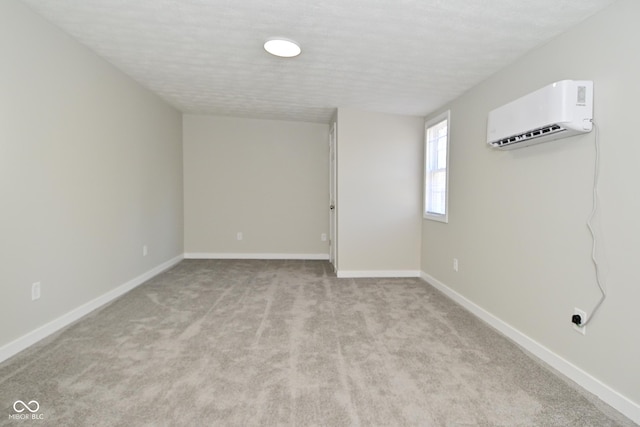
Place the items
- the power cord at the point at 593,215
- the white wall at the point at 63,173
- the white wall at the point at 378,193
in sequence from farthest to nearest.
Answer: the white wall at the point at 378,193 → the white wall at the point at 63,173 → the power cord at the point at 593,215

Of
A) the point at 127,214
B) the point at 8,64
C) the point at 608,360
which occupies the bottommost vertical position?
the point at 608,360

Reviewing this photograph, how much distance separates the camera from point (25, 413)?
4.91ft

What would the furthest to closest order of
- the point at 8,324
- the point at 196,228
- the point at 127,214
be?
the point at 196,228 → the point at 127,214 → the point at 8,324

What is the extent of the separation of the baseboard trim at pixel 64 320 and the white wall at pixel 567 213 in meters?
3.46

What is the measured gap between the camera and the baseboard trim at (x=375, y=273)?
4.11 meters

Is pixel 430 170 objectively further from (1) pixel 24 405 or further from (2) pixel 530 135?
(1) pixel 24 405

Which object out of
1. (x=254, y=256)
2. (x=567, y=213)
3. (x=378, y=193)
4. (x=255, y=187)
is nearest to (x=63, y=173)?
(x=255, y=187)

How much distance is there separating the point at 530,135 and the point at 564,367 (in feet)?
4.84

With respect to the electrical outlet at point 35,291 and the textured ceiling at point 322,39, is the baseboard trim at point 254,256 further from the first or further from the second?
the electrical outlet at point 35,291

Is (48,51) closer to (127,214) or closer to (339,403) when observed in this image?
(127,214)

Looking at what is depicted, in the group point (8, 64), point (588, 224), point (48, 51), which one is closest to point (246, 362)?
point (588, 224)

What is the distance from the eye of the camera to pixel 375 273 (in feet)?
13.6

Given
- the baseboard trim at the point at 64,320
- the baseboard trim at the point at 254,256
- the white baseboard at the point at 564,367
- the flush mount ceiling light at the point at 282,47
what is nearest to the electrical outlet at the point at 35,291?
the baseboard trim at the point at 64,320

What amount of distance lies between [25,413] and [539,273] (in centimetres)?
306
